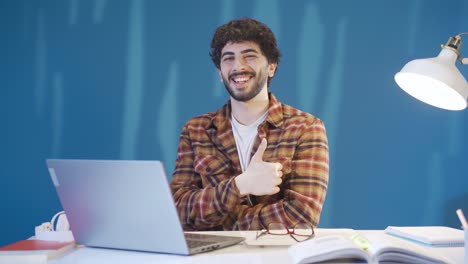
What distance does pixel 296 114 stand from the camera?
7.16 feet

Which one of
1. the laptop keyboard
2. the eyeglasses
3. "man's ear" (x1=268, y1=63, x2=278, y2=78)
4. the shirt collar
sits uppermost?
"man's ear" (x1=268, y1=63, x2=278, y2=78)

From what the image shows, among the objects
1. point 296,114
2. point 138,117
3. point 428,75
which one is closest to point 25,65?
point 138,117

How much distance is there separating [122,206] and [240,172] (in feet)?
2.90

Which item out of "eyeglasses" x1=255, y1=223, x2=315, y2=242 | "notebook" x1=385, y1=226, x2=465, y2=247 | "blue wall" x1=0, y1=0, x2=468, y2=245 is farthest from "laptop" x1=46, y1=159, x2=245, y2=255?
"blue wall" x1=0, y1=0, x2=468, y2=245

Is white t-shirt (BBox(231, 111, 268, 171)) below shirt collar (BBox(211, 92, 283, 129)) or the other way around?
below

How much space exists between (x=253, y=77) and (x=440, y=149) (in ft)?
4.36

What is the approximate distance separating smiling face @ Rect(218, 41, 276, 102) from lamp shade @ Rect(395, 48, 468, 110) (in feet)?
2.17

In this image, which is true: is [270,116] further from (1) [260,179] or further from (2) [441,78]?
(2) [441,78]

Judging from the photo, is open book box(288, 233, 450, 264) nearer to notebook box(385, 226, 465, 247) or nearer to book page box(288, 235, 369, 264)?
book page box(288, 235, 369, 264)

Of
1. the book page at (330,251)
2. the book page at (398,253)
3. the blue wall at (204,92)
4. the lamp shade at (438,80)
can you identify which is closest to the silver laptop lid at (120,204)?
the book page at (330,251)

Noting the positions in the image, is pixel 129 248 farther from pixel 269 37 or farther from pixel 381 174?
pixel 381 174

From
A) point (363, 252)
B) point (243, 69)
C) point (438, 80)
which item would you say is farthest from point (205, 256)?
point (243, 69)

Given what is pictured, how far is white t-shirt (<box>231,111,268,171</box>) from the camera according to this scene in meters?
2.12

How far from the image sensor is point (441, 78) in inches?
57.9
